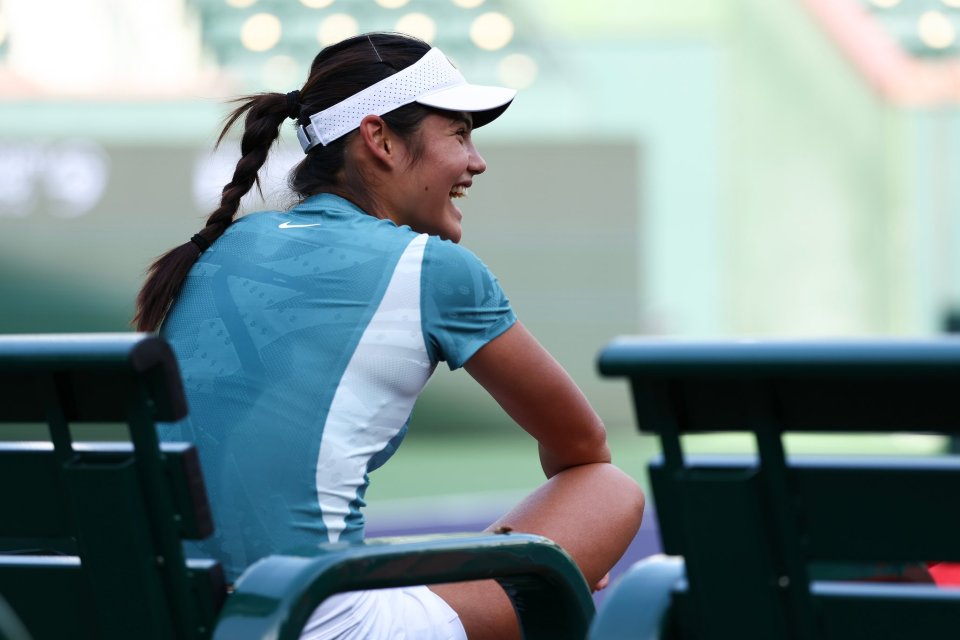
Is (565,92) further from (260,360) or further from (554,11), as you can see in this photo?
(260,360)

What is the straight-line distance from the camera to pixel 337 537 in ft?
5.24

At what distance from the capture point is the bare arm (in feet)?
5.42

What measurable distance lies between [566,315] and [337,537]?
9.13 meters

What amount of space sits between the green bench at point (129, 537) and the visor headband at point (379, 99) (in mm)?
783

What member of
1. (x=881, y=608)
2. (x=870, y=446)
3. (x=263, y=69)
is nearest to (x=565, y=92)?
(x=263, y=69)

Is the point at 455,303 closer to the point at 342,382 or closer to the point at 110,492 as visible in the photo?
the point at 342,382

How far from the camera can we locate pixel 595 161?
10.8 meters

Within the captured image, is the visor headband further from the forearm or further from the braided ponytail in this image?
the forearm

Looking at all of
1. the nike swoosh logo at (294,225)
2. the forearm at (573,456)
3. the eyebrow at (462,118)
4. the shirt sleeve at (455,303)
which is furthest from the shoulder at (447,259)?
the eyebrow at (462,118)

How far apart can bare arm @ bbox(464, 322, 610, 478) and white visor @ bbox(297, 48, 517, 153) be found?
385 millimetres

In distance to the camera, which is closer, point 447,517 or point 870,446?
point 447,517

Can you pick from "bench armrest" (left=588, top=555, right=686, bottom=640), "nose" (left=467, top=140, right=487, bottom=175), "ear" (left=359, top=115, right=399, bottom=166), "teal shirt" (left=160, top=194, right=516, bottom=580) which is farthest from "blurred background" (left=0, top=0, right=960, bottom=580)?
"bench armrest" (left=588, top=555, right=686, bottom=640)

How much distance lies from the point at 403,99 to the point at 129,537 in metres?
0.91

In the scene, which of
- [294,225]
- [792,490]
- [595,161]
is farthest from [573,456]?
[595,161]
